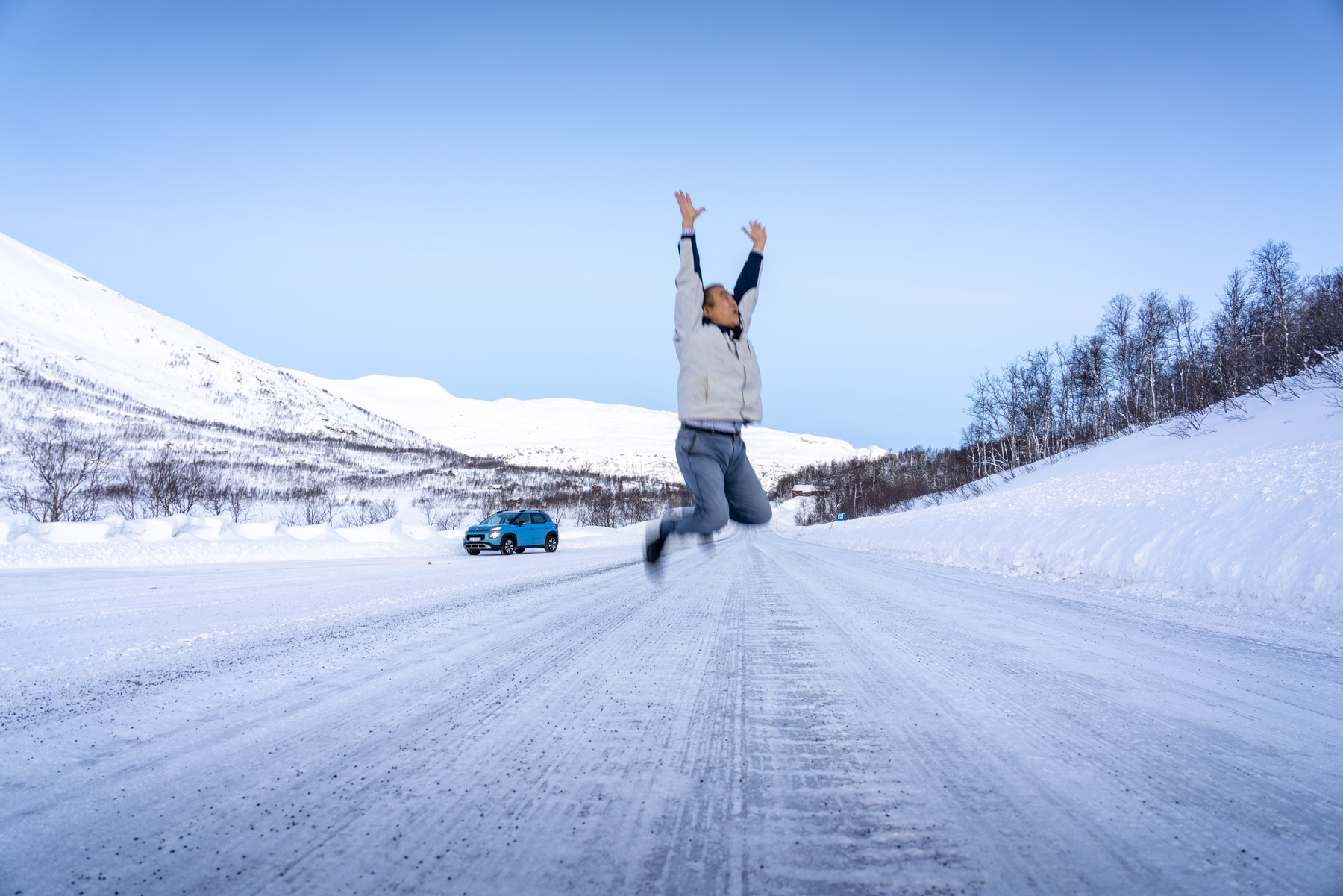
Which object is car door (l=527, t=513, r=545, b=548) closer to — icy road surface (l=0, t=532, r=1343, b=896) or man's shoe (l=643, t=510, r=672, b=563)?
man's shoe (l=643, t=510, r=672, b=563)

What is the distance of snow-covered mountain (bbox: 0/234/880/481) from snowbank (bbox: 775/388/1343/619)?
9842cm

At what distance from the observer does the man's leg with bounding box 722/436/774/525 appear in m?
5.16

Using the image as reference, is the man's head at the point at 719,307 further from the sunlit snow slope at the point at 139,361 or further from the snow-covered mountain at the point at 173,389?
the sunlit snow slope at the point at 139,361

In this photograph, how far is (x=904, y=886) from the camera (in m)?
Result: 1.37

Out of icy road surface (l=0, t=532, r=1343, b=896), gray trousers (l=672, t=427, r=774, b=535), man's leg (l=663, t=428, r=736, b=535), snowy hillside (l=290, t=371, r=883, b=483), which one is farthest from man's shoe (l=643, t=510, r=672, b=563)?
snowy hillside (l=290, t=371, r=883, b=483)

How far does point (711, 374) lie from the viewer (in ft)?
15.0

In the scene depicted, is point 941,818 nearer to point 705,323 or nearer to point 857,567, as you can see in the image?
point 705,323

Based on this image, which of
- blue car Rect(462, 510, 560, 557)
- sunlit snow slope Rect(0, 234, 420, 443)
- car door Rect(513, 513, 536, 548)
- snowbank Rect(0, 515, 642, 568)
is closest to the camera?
snowbank Rect(0, 515, 642, 568)

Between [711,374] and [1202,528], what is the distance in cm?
797

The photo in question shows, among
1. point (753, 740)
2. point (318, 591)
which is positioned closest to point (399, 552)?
point (318, 591)

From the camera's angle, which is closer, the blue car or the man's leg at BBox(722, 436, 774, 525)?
the man's leg at BBox(722, 436, 774, 525)

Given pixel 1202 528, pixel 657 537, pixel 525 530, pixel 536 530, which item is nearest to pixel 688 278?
pixel 657 537

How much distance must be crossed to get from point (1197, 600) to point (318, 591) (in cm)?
936

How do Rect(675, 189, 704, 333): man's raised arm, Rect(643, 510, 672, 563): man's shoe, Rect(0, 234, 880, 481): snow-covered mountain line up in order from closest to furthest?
Rect(675, 189, 704, 333): man's raised arm → Rect(643, 510, 672, 563): man's shoe → Rect(0, 234, 880, 481): snow-covered mountain
